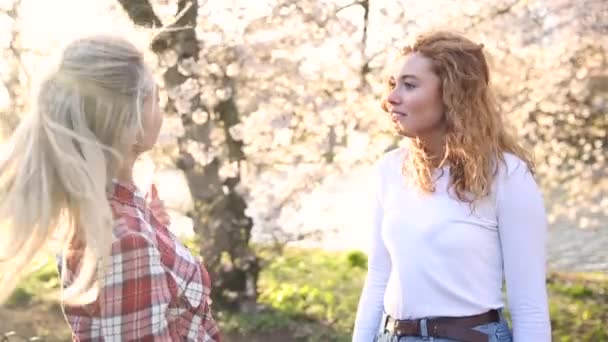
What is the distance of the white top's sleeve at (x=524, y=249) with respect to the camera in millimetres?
1919

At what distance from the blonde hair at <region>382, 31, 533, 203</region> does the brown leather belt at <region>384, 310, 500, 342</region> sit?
253mm

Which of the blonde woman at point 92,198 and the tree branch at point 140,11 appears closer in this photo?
the blonde woman at point 92,198

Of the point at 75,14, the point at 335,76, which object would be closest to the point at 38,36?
the point at 75,14

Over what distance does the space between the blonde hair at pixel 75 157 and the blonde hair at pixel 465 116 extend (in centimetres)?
68

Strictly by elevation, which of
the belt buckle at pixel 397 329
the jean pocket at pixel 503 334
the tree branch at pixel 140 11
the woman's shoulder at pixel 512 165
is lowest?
the jean pocket at pixel 503 334

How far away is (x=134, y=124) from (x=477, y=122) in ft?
2.52

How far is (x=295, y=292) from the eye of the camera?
18.8 ft

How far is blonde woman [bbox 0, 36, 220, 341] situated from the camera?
62.9 inches

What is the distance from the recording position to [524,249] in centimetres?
193

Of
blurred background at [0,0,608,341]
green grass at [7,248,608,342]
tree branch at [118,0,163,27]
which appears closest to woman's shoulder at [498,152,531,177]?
blurred background at [0,0,608,341]

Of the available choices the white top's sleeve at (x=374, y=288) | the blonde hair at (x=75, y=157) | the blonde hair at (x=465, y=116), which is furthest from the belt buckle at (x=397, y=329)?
the blonde hair at (x=75, y=157)

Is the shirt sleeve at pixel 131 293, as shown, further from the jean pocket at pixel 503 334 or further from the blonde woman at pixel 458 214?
the jean pocket at pixel 503 334

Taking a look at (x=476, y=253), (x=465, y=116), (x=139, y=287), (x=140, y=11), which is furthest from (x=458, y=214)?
(x=140, y=11)

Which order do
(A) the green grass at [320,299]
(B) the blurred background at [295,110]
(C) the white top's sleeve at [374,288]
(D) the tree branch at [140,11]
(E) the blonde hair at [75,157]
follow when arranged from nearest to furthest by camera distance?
1. (E) the blonde hair at [75,157]
2. (C) the white top's sleeve at [374,288]
3. (D) the tree branch at [140,11]
4. (B) the blurred background at [295,110]
5. (A) the green grass at [320,299]
